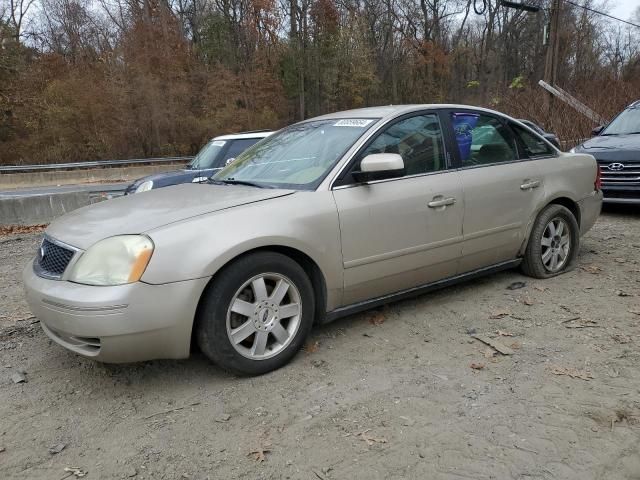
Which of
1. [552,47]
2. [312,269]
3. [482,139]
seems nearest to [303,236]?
[312,269]

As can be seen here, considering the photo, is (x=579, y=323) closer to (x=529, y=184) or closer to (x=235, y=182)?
(x=529, y=184)

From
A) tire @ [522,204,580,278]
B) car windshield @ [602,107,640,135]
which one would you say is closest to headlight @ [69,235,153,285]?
tire @ [522,204,580,278]

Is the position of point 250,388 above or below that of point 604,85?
below

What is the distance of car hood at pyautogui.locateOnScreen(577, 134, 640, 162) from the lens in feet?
24.3

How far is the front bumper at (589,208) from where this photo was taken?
16.6 ft

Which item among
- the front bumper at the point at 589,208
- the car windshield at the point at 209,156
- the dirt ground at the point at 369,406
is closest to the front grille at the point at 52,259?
the dirt ground at the point at 369,406

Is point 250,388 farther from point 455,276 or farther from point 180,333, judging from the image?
point 455,276

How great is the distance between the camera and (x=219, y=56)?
110ft

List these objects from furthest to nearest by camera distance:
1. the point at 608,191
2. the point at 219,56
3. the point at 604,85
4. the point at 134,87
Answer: the point at 219,56
the point at 134,87
the point at 604,85
the point at 608,191

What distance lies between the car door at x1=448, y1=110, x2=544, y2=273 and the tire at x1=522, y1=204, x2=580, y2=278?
17 cm

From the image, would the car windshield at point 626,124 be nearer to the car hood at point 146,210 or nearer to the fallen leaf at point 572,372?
the fallen leaf at point 572,372

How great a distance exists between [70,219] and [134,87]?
92.4 feet

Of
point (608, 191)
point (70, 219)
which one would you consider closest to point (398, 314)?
point (70, 219)

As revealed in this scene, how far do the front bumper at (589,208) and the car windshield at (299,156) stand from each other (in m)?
2.49
